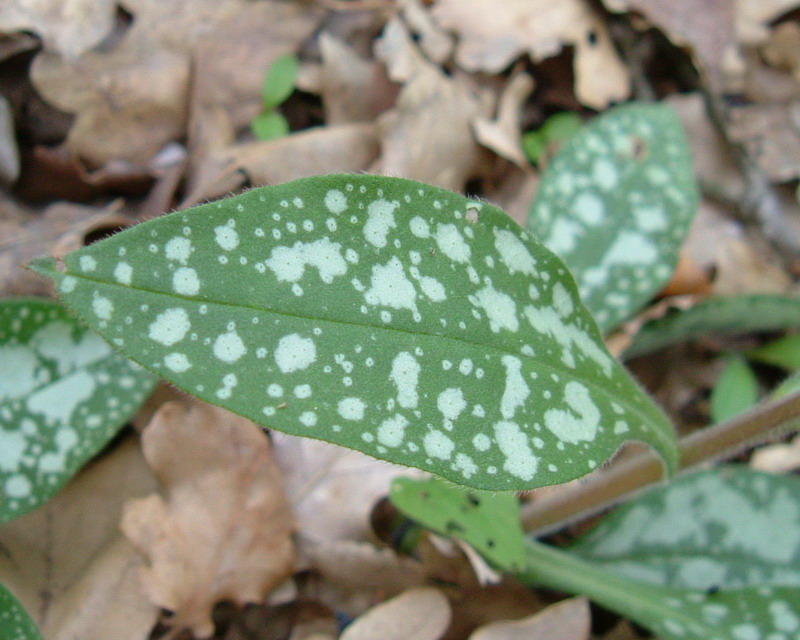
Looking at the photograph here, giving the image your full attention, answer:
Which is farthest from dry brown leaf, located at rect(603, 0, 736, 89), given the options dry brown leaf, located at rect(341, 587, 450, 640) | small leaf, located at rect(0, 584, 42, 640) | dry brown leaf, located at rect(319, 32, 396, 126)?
small leaf, located at rect(0, 584, 42, 640)

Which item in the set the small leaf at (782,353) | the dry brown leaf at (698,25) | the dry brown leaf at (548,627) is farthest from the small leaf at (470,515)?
the dry brown leaf at (698,25)

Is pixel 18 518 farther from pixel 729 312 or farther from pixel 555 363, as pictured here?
pixel 729 312

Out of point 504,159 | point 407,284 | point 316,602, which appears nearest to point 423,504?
point 316,602

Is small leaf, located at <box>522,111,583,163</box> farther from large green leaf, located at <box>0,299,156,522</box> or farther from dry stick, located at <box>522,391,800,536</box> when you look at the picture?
large green leaf, located at <box>0,299,156,522</box>

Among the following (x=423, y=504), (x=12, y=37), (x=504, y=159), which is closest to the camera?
(x=423, y=504)

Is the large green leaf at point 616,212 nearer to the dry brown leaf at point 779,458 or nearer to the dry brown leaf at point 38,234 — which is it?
the dry brown leaf at point 779,458

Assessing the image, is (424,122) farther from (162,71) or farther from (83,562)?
(83,562)
